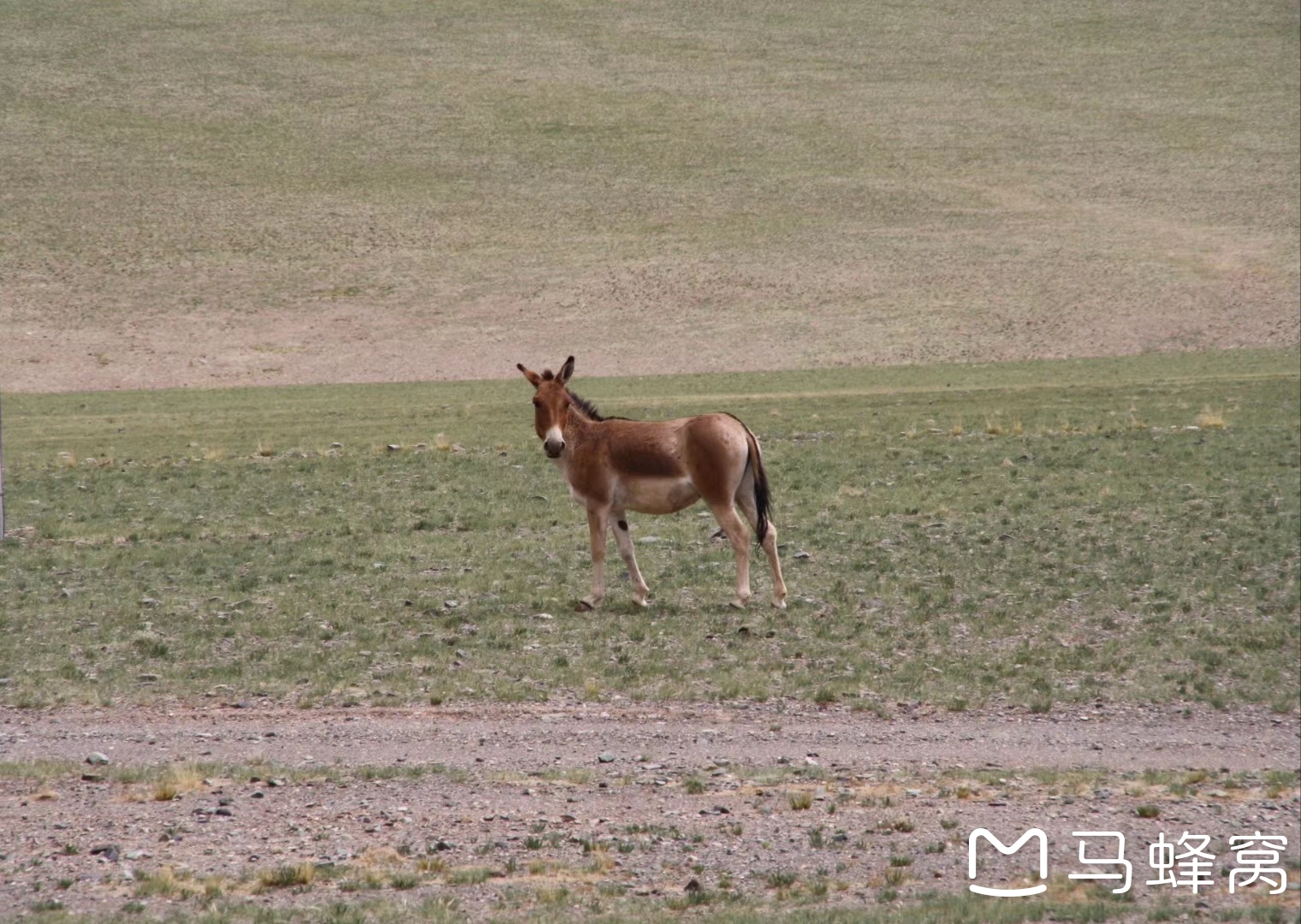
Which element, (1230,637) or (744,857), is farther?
(1230,637)

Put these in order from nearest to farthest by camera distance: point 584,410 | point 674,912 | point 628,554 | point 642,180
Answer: point 674,912
point 628,554
point 584,410
point 642,180

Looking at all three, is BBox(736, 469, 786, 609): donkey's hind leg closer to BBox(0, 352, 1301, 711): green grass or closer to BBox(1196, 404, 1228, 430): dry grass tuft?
BBox(0, 352, 1301, 711): green grass

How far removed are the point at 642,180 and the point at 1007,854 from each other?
269 ft

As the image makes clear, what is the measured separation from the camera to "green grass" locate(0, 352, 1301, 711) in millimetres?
14242

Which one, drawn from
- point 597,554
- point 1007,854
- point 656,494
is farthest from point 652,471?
point 1007,854

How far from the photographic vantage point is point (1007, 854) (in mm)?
9516

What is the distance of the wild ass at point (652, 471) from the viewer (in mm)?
16406

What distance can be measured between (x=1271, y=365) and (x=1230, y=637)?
136ft

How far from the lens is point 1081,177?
302 feet

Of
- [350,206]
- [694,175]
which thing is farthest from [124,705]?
[694,175]

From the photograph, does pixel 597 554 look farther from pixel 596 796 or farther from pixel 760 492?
pixel 596 796

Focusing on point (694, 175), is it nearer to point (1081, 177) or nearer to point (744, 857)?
point (1081, 177)

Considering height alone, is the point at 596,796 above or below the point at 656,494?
below

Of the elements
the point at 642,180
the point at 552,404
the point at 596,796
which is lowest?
the point at 596,796
